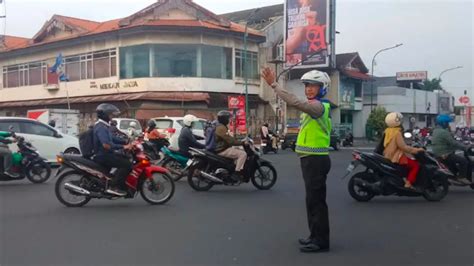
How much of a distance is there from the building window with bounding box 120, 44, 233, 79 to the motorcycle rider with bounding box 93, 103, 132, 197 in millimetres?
23916

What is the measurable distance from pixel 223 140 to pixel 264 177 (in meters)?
1.22

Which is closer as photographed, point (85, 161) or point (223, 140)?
point (85, 161)

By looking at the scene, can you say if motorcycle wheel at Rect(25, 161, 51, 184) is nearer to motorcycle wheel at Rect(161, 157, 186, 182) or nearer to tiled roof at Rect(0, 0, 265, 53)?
motorcycle wheel at Rect(161, 157, 186, 182)

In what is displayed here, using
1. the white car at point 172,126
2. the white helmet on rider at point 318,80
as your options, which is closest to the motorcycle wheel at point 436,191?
the white helmet on rider at point 318,80

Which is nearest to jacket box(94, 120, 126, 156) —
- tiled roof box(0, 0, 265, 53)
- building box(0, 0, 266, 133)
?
building box(0, 0, 266, 133)

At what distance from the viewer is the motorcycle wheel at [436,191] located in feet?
28.2

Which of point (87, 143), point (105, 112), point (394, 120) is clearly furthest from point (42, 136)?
point (394, 120)

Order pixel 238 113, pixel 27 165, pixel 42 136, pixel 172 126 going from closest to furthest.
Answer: pixel 27 165 → pixel 42 136 → pixel 172 126 → pixel 238 113

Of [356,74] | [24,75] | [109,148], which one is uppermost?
[356,74]

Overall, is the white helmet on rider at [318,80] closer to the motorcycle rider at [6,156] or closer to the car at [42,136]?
the motorcycle rider at [6,156]

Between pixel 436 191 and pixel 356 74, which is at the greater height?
pixel 356 74

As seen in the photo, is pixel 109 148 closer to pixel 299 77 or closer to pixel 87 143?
pixel 87 143

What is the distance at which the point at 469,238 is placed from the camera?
19.1ft

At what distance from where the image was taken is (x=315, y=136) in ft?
17.1
